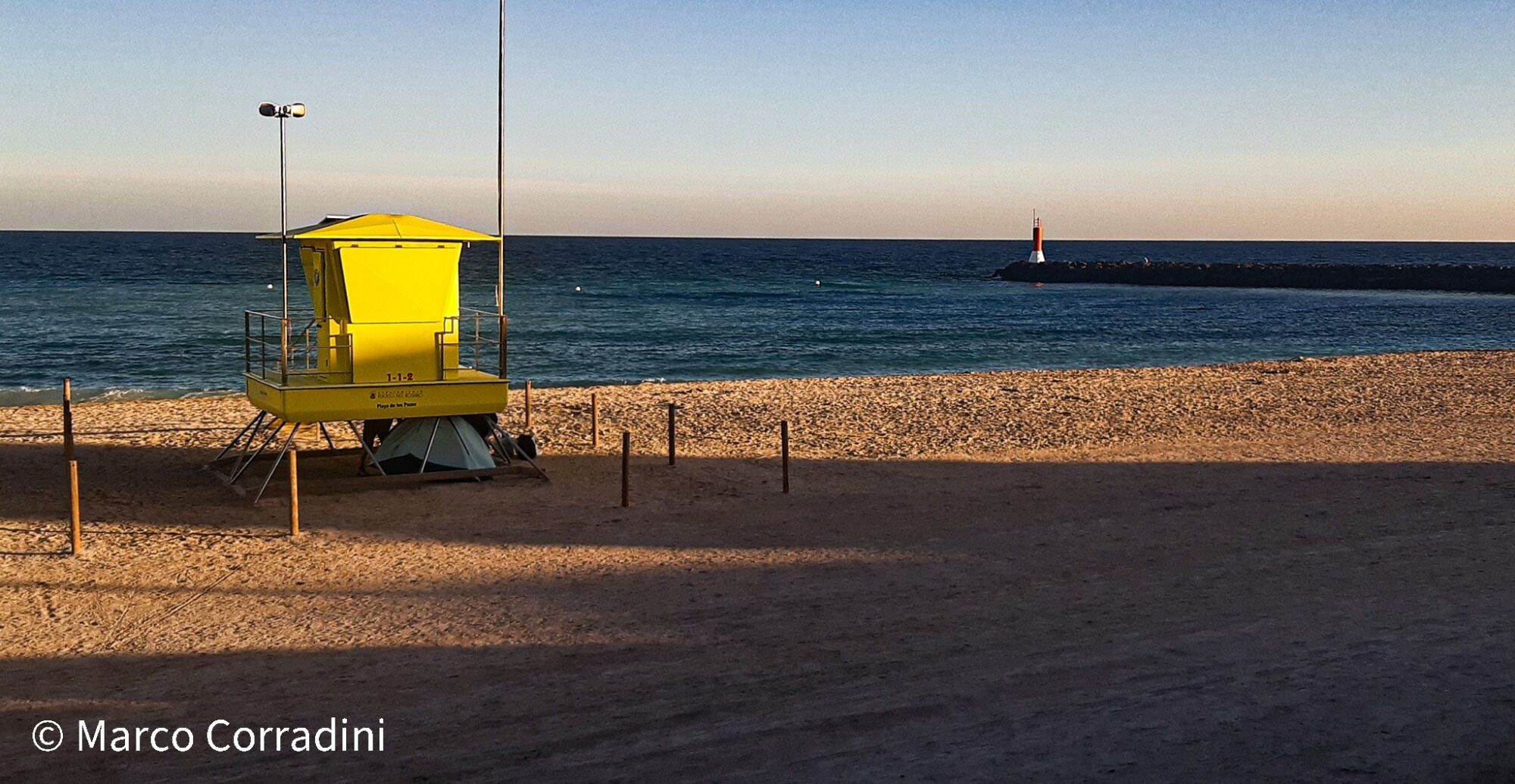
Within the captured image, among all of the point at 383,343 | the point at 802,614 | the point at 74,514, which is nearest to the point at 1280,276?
the point at 383,343

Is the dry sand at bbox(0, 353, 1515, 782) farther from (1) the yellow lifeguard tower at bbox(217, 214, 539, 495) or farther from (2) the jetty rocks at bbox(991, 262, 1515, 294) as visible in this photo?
(2) the jetty rocks at bbox(991, 262, 1515, 294)

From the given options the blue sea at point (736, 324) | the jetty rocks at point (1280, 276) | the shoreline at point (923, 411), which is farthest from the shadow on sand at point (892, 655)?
the jetty rocks at point (1280, 276)

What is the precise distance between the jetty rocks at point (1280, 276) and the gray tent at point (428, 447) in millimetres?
80078

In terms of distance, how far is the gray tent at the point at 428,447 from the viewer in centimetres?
1548

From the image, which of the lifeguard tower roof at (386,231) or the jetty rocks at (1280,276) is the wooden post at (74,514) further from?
the jetty rocks at (1280,276)

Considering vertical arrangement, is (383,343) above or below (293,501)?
above

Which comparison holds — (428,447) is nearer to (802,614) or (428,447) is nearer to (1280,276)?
(802,614)

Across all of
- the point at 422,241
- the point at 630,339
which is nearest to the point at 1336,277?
the point at 630,339

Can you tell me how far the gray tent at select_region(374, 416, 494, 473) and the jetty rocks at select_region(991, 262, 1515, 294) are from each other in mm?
80078

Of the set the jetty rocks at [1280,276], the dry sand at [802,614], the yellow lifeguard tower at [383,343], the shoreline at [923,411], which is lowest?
the dry sand at [802,614]

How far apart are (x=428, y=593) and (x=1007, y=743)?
546cm

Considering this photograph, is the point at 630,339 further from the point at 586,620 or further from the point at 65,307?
the point at 586,620

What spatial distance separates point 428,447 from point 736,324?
3657cm

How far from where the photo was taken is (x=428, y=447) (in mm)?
15453
